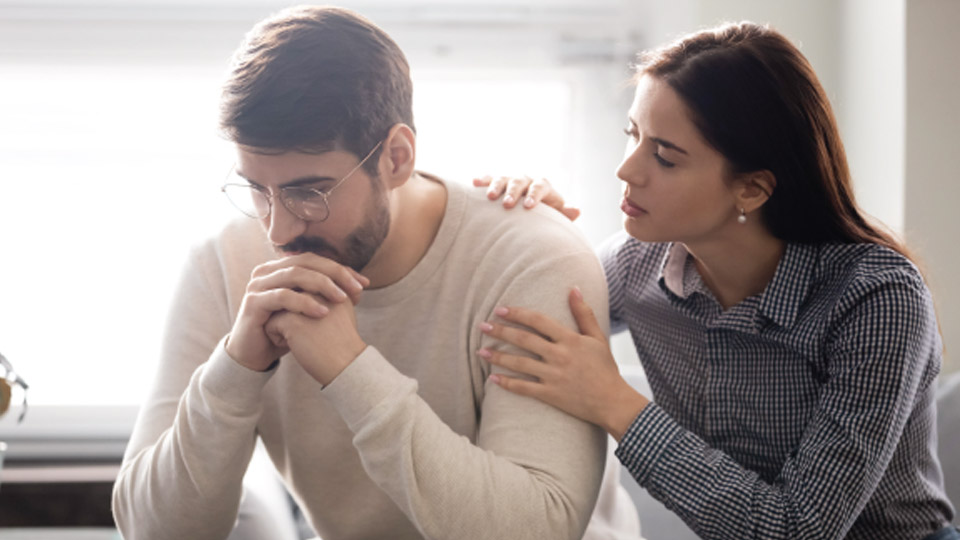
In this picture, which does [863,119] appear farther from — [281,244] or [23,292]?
[23,292]

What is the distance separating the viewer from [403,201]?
54.9 inches

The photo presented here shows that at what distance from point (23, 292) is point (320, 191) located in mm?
1604

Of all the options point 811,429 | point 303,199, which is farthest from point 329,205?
point 811,429

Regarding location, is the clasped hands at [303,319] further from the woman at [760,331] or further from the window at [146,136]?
the window at [146,136]

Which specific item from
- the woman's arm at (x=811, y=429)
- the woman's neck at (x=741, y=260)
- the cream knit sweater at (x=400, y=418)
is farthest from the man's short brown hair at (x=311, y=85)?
the woman's neck at (x=741, y=260)

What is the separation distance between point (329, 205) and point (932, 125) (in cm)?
128

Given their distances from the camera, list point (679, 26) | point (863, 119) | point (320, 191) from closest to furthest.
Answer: point (320, 191)
point (863, 119)
point (679, 26)

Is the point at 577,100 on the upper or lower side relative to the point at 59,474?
upper

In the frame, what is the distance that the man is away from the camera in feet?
3.73

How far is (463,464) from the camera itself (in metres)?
1.13

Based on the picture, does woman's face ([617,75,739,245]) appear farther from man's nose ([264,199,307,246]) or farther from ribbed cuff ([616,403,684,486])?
man's nose ([264,199,307,246])

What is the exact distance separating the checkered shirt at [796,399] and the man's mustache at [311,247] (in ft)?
1.62

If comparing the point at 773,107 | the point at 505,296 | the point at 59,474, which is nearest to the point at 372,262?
the point at 505,296

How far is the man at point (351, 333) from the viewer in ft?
3.73
